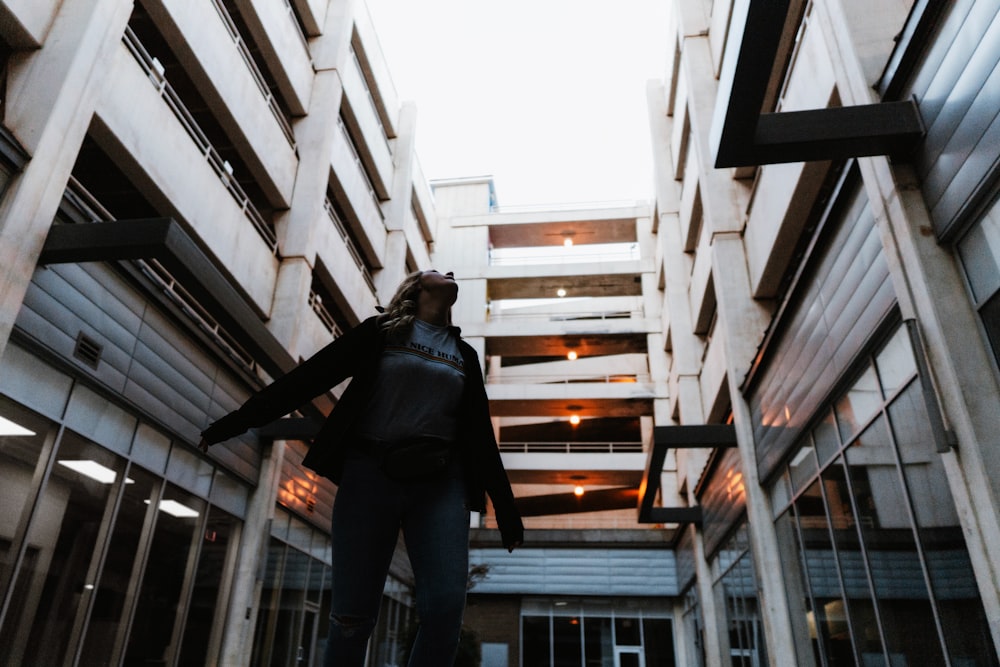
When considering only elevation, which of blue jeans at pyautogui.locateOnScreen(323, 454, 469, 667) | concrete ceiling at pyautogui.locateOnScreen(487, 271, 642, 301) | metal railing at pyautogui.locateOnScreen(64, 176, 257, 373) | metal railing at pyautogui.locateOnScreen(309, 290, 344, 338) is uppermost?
concrete ceiling at pyautogui.locateOnScreen(487, 271, 642, 301)

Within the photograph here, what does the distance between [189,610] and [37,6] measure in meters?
8.62

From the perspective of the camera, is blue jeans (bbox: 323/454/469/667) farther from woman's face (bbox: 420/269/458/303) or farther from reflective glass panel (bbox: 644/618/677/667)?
reflective glass panel (bbox: 644/618/677/667)

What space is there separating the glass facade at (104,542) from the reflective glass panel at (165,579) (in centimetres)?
2

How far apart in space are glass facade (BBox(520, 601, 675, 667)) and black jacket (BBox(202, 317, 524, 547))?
80.5ft

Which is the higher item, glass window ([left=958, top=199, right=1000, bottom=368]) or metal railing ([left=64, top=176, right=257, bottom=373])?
metal railing ([left=64, top=176, right=257, bottom=373])

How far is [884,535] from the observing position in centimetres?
702

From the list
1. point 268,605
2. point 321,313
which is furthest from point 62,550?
point 321,313

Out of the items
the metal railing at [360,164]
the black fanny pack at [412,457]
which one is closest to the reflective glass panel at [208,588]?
the black fanny pack at [412,457]

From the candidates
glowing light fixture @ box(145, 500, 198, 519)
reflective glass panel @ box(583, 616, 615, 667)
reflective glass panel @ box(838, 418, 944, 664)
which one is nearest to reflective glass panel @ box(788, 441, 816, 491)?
reflective glass panel @ box(838, 418, 944, 664)

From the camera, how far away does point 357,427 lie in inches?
93.0

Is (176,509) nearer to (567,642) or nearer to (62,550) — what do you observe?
(62,550)

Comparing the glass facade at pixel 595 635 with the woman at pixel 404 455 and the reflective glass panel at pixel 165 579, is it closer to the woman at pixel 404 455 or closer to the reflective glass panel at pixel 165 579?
the reflective glass panel at pixel 165 579

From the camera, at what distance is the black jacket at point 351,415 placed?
7.73ft

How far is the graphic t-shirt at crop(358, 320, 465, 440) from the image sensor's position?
7.73 feet
